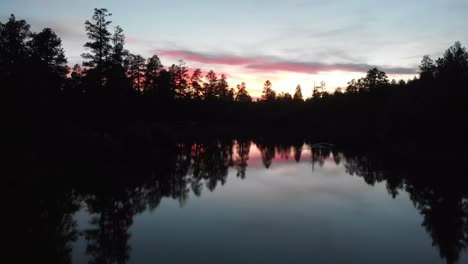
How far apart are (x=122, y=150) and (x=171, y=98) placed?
4840 centimetres

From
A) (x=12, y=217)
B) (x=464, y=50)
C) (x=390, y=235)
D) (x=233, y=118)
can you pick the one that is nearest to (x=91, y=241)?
(x=12, y=217)

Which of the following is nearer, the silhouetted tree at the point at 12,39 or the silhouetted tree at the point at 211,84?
the silhouetted tree at the point at 12,39

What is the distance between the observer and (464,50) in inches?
2977

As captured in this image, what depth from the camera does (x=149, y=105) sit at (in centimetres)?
7775

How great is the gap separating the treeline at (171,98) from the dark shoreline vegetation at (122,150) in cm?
17

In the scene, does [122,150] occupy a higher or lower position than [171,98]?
lower

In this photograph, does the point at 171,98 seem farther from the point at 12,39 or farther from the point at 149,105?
the point at 12,39

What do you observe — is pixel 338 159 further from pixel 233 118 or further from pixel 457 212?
pixel 233 118

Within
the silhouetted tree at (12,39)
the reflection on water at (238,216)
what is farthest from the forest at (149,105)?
the reflection on water at (238,216)

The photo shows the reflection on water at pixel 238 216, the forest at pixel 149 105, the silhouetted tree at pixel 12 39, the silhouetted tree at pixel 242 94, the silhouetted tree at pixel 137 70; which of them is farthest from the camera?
the silhouetted tree at pixel 242 94

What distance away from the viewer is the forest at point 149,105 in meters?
35.8

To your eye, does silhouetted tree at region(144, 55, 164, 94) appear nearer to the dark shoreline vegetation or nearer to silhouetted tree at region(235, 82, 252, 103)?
the dark shoreline vegetation

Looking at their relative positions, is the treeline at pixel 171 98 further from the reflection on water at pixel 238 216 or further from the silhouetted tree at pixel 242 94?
the silhouetted tree at pixel 242 94

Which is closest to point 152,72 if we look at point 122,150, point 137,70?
point 137,70
